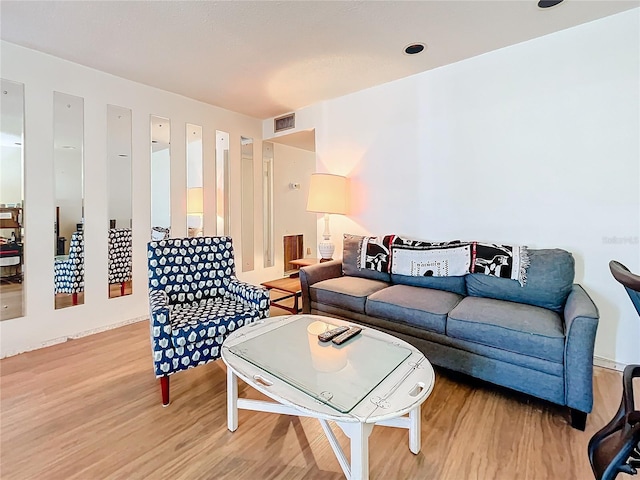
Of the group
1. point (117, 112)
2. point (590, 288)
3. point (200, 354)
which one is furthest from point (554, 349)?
point (117, 112)

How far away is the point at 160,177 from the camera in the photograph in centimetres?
337

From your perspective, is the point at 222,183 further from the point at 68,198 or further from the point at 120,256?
the point at 68,198

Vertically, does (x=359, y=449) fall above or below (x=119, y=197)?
below

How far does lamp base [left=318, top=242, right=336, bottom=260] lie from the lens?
352 centimetres

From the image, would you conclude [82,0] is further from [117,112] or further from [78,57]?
[117,112]

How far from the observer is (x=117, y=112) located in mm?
3049

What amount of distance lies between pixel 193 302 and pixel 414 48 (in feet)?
8.55

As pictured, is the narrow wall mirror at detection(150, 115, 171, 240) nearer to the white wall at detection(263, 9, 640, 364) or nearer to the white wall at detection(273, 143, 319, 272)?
the white wall at detection(273, 143, 319, 272)

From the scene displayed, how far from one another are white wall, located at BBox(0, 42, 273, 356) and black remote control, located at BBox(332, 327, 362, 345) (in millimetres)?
2511

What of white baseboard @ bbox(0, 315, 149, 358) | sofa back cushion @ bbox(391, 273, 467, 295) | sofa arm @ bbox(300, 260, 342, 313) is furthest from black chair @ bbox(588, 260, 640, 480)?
white baseboard @ bbox(0, 315, 149, 358)

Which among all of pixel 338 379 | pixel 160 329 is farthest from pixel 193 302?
pixel 338 379

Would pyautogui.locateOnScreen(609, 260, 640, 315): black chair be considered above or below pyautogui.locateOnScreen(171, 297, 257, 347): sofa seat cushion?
above

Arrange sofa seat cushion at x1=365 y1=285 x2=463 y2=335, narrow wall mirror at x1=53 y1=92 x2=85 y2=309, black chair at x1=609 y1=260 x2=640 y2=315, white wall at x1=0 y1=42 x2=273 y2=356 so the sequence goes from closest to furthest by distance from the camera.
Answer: black chair at x1=609 y1=260 x2=640 y2=315 → sofa seat cushion at x1=365 y1=285 x2=463 y2=335 → white wall at x1=0 y1=42 x2=273 y2=356 → narrow wall mirror at x1=53 y1=92 x2=85 y2=309

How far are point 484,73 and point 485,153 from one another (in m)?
0.66
